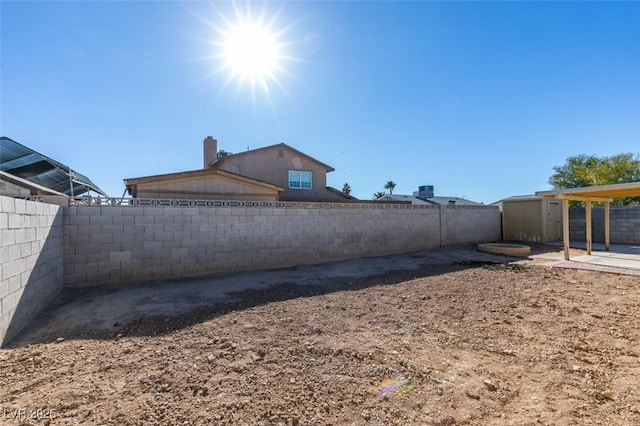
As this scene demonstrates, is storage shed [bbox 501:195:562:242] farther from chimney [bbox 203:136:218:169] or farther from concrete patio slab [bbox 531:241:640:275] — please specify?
chimney [bbox 203:136:218:169]

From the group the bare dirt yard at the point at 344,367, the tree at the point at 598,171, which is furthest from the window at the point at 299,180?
the tree at the point at 598,171

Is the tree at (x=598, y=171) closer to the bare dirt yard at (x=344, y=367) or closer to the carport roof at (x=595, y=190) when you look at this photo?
the carport roof at (x=595, y=190)

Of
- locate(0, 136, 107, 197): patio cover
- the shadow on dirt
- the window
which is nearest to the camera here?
the shadow on dirt

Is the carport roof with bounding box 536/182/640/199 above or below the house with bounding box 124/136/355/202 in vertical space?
below

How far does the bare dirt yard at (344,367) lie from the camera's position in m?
2.00

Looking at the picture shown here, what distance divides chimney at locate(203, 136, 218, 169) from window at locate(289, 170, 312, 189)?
177 inches

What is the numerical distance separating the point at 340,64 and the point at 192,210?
249 inches

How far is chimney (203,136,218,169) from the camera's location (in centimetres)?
1469

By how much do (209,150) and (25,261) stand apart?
12201 millimetres

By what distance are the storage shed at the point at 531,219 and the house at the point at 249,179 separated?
27.5 ft

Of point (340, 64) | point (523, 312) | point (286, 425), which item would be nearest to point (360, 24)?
point (340, 64)

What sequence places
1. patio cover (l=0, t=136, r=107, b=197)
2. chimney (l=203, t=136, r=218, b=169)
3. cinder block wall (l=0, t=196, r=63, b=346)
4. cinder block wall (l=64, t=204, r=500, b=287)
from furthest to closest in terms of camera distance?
chimney (l=203, t=136, r=218, b=169)
patio cover (l=0, t=136, r=107, b=197)
cinder block wall (l=64, t=204, r=500, b=287)
cinder block wall (l=0, t=196, r=63, b=346)

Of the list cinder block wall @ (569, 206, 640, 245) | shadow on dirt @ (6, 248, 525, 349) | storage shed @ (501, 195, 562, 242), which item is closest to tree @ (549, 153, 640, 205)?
cinder block wall @ (569, 206, 640, 245)

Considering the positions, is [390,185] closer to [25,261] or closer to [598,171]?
[598,171]
